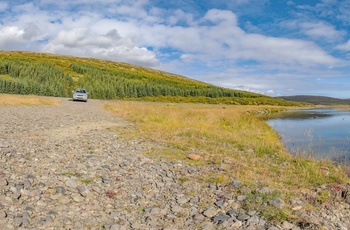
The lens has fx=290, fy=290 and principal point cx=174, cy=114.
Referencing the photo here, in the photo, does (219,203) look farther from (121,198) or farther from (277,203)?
(121,198)

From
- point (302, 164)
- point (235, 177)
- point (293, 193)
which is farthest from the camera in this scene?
point (302, 164)

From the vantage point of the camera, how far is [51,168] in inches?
360

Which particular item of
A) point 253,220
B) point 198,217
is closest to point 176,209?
point 198,217

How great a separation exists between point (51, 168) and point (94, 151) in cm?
273

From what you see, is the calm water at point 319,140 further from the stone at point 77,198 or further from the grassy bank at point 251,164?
the stone at point 77,198

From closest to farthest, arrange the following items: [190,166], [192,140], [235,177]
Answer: [235,177], [190,166], [192,140]

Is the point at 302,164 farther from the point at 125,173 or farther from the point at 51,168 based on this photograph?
the point at 51,168

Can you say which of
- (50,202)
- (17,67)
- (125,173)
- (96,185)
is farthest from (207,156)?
(17,67)

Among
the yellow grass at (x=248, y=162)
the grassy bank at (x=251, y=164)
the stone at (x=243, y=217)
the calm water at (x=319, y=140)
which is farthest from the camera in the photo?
the calm water at (x=319, y=140)

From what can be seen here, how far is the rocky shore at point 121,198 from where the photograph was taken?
19.7 ft

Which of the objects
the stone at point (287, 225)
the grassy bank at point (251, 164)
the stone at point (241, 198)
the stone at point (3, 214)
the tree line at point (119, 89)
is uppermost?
the tree line at point (119, 89)

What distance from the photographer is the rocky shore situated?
600cm

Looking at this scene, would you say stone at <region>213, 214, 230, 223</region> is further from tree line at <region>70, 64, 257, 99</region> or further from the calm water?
tree line at <region>70, 64, 257, 99</region>

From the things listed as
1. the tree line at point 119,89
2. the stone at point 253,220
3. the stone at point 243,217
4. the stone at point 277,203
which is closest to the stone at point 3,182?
the stone at point 243,217
